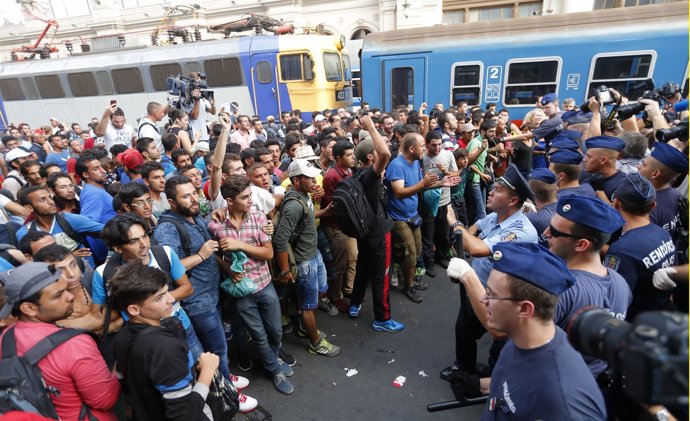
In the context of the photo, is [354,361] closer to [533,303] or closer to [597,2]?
[533,303]

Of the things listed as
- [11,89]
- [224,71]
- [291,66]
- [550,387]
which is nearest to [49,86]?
[11,89]

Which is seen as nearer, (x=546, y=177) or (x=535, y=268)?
(x=535, y=268)

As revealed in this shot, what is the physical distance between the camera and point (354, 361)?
3502mm

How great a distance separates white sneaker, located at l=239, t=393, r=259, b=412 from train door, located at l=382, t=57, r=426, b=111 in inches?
364

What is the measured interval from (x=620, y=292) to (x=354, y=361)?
2340mm

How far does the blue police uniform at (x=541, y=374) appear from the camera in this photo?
1.25 meters

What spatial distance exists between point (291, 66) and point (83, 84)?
9.03 metres

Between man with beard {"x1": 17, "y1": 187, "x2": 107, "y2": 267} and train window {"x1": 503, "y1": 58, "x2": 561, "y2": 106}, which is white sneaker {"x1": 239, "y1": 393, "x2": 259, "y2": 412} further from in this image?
train window {"x1": 503, "y1": 58, "x2": 561, "y2": 106}

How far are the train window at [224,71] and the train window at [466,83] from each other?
280 inches

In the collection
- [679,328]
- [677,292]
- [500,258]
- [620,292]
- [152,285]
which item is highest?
[679,328]

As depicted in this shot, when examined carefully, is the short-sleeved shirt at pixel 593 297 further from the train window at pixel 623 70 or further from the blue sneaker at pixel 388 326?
the train window at pixel 623 70

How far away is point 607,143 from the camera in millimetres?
3299

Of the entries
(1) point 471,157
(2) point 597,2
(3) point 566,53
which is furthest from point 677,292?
(2) point 597,2

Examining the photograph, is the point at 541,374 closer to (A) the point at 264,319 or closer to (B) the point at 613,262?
(B) the point at 613,262
